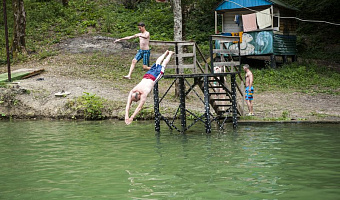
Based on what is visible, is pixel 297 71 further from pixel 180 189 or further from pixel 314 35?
pixel 180 189

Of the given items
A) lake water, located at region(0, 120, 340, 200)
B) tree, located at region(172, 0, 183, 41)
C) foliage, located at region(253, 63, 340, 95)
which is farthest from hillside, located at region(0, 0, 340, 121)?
lake water, located at region(0, 120, 340, 200)

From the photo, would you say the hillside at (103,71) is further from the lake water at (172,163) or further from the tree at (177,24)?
the lake water at (172,163)

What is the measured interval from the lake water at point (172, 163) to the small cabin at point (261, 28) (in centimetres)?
1444

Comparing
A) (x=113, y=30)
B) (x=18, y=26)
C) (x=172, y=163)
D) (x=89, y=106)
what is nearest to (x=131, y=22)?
(x=113, y=30)

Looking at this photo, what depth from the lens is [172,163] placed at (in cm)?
1080

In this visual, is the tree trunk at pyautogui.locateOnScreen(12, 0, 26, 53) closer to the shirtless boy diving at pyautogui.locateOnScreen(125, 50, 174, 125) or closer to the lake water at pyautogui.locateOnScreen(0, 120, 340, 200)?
the lake water at pyautogui.locateOnScreen(0, 120, 340, 200)

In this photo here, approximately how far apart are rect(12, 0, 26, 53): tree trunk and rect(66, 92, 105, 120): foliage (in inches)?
474

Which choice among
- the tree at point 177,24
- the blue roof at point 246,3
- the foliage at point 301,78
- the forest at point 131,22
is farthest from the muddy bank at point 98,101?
the blue roof at point 246,3

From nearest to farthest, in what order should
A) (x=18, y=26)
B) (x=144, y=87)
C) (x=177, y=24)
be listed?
(x=144, y=87) → (x=177, y=24) → (x=18, y=26)

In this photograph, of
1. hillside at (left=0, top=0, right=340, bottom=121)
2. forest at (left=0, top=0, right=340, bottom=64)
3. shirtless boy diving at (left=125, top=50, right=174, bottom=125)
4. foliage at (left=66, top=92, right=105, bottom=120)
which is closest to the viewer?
shirtless boy diving at (left=125, top=50, right=174, bottom=125)

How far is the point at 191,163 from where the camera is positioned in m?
10.7

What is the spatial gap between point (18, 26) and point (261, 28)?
17.8 meters

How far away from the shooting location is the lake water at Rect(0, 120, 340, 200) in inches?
322

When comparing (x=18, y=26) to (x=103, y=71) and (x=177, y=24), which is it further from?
(x=177, y=24)
